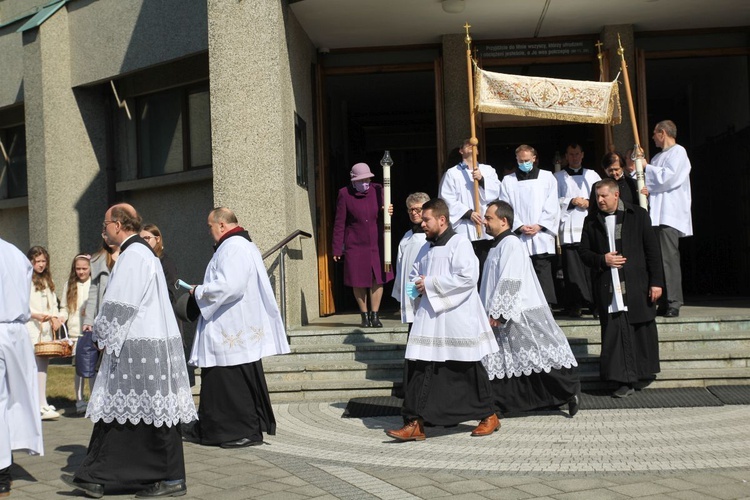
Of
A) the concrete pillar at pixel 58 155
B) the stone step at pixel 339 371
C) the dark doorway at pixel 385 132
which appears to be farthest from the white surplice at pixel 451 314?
the concrete pillar at pixel 58 155

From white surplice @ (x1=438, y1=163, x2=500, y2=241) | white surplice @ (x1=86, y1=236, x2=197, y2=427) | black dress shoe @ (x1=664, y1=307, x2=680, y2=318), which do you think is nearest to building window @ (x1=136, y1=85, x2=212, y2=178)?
white surplice @ (x1=438, y1=163, x2=500, y2=241)

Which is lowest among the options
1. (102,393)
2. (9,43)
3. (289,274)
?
(102,393)

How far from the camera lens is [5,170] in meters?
18.7

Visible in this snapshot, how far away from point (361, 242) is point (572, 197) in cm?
259

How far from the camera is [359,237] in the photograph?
1164 cm

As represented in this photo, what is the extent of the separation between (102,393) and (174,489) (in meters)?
0.84

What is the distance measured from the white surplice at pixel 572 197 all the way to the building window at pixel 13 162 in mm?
10847

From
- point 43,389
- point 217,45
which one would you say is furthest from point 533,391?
point 217,45

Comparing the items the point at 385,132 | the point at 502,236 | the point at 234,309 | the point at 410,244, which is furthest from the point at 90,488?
the point at 385,132

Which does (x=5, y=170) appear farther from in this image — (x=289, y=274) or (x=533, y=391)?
(x=533, y=391)

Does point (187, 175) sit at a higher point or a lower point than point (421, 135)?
lower

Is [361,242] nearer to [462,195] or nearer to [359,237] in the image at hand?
[359,237]

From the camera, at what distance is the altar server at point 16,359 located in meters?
6.90

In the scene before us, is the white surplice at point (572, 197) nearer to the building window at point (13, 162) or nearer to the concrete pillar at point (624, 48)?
the concrete pillar at point (624, 48)
